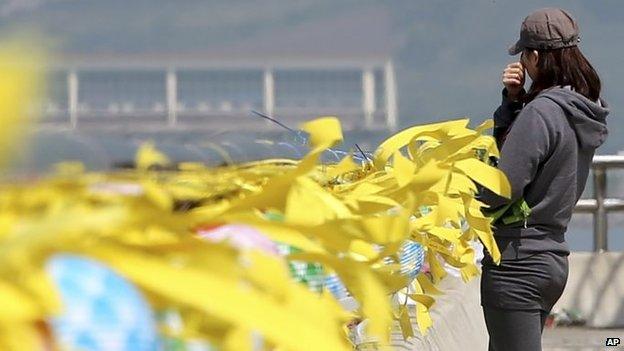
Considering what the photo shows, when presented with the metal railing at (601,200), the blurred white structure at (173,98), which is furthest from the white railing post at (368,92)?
the metal railing at (601,200)

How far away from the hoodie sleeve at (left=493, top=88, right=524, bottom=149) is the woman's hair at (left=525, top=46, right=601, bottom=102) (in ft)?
0.50

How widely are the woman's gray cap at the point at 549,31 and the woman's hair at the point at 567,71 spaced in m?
0.02

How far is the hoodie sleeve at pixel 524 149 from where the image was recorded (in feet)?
8.18

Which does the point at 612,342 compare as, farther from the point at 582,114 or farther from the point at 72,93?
the point at 72,93

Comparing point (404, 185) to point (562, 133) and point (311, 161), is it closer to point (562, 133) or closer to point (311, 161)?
point (311, 161)

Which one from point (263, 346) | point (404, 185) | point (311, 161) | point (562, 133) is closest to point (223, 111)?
point (404, 185)

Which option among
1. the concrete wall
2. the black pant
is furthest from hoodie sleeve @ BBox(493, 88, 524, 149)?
the concrete wall

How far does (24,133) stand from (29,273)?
0.07 metres

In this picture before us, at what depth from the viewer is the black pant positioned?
102 inches

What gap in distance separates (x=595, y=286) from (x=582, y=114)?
4.48 metres

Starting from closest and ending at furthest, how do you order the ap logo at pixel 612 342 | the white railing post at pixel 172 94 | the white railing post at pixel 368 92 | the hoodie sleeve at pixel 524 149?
the white railing post at pixel 172 94, the white railing post at pixel 368 92, the hoodie sleeve at pixel 524 149, the ap logo at pixel 612 342

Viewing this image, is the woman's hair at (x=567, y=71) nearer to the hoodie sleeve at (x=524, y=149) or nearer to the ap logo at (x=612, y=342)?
the hoodie sleeve at (x=524, y=149)

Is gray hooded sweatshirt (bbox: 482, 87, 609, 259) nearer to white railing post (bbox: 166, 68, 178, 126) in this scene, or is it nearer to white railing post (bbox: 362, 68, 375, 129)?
white railing post (bbox: 362, 68, 375, 129)

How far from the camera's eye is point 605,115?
8.65 ft
